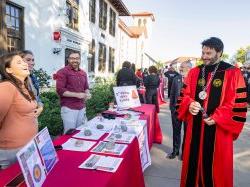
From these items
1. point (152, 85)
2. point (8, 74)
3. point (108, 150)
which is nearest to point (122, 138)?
point (108, 150)

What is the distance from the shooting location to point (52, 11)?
13.1m

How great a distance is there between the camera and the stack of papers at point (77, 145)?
3.33 meters

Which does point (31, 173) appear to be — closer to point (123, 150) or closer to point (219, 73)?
point (123, 150)

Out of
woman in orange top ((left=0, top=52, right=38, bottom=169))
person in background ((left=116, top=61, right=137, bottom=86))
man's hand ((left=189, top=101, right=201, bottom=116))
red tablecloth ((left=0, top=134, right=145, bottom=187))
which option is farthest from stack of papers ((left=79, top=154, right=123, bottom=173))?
person in background ((left=116, top=61, right=137, bottom=86))

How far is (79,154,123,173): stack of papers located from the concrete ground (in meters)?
2.19

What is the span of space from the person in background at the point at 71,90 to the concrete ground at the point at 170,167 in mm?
1593

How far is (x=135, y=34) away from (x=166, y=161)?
144ft

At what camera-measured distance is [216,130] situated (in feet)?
12.4

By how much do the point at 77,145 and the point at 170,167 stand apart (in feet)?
9.67

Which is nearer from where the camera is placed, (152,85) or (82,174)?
(82,174)

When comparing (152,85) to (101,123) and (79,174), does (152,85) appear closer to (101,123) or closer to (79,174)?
(101,123)

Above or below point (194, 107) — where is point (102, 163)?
below

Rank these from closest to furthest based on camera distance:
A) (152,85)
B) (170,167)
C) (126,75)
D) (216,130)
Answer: (216,130) < (170,167) < (126,75) < (152,85)

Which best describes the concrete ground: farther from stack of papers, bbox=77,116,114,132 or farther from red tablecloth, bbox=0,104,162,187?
red tablecloth, bbox=0,104,162,187
